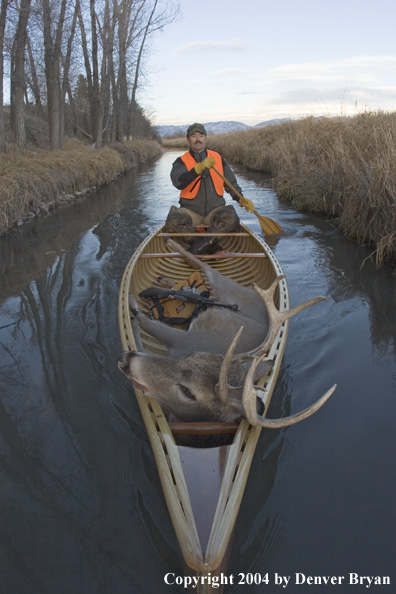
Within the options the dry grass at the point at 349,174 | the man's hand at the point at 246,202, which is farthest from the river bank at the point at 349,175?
the man's hand at the point at 246,202

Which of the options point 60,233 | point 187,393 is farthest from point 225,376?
point 60,233

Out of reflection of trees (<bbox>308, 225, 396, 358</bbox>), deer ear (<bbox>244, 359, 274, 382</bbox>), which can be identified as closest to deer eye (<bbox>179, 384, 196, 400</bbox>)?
deer ear (<bbox>244, 359, 274, 382</bbox>)

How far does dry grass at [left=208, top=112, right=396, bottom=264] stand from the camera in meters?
7.73

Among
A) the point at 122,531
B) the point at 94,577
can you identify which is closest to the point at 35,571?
the point at 94,577

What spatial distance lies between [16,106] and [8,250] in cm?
687

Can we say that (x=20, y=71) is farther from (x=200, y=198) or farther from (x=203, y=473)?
(x=203, y=473)

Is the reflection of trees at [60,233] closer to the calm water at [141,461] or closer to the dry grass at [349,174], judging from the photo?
the calm water at [141,461]

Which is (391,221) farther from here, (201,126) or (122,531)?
(122,531)

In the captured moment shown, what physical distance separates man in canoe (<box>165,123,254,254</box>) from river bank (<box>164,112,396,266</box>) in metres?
2.30

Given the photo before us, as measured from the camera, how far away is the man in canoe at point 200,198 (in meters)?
7.23

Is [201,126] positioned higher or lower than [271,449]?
higher

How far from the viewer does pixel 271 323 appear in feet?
12.9

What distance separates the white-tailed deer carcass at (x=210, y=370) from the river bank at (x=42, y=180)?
776 centimetres

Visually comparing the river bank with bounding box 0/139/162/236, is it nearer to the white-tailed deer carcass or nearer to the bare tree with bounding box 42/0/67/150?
the bare tree with bounding box 42/0/67/150
